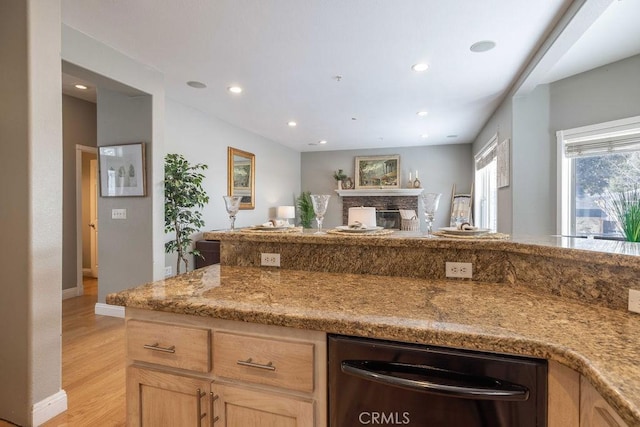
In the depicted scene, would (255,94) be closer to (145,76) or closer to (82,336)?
(145,76)

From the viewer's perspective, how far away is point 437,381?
85 centimetres

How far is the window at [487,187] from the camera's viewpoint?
16.2 ft

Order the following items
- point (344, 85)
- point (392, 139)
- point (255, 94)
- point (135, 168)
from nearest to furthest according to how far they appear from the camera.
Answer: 1. point (135, 168)
2. point (344, 85)
3. point (255, 94)
4. point (392, 139)

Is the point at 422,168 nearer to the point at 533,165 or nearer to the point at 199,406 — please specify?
the point at 533,165

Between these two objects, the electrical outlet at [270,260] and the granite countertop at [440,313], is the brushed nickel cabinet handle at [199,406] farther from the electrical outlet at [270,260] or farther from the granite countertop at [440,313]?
the electrical outlet at [270,260]

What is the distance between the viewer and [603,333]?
0.85 meters

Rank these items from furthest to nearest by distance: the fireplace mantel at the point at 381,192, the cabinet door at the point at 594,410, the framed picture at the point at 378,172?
the framed picture at the point at 378,172 < the fireplace mantel at the point at 381,192 < the cabinet door at the point at 594,410

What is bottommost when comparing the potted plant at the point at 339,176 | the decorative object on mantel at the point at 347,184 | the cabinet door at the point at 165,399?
the cabinet door at the point at 165,399

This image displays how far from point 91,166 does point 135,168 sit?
111 inches

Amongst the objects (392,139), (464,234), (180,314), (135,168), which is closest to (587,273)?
(464,234)

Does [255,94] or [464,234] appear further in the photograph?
[255,94]

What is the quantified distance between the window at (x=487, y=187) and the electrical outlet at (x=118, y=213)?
462 cm

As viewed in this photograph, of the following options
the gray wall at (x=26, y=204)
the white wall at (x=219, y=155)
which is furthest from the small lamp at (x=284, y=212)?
the gray wall at (x=26, y=204)

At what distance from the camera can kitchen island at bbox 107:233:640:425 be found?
78 cm
